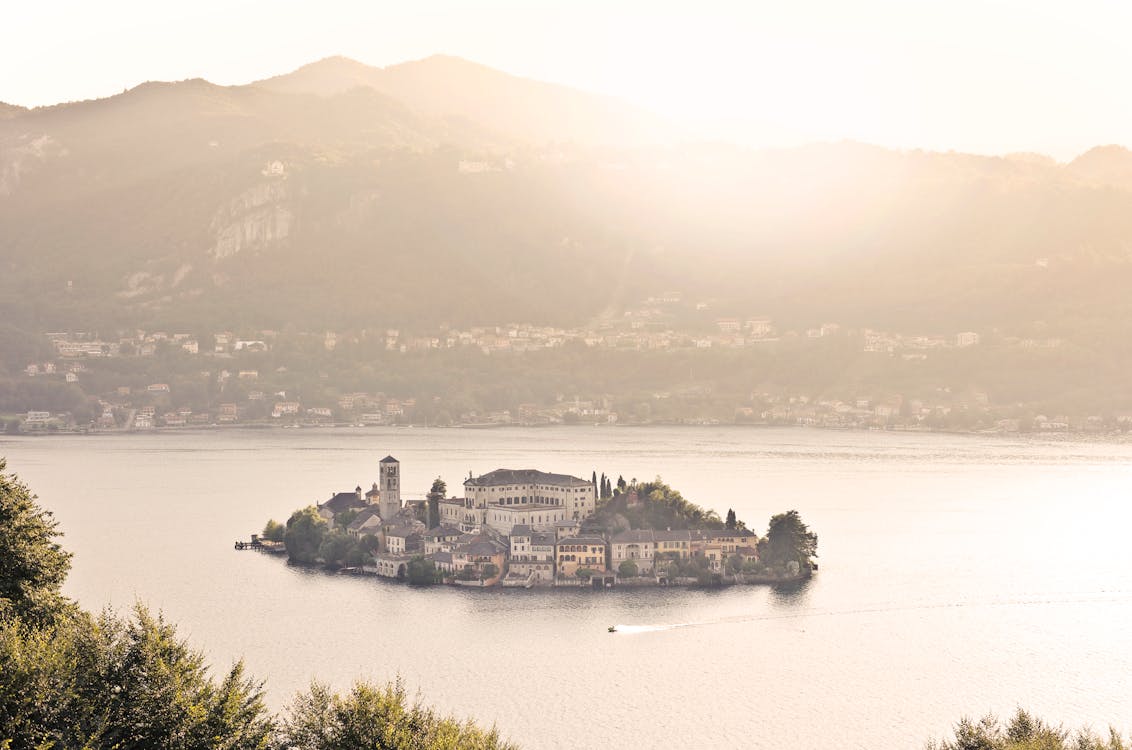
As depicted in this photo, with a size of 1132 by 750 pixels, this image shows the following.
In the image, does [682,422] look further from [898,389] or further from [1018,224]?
[1018,224]

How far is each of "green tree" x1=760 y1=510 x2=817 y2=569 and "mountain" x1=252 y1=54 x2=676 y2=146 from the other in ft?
426

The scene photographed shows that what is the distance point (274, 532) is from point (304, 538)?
3.29 metres

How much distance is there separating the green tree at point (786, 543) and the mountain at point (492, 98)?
129812 millimetres

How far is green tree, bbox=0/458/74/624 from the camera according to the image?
53.3ft

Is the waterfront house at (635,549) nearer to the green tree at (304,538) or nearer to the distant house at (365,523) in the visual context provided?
the distant house at (365,523)

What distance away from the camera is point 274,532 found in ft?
134

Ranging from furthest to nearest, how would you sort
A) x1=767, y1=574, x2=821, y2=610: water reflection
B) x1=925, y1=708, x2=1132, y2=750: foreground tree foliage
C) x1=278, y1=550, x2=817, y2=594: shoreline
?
x1=278, y1=550, x2=817, y2=594: shoreline → x1=767, y1=574, x2=821, y2=610: water reflection → x1=925, y1=708, x2=1132, y2=750: foreground tree foliage

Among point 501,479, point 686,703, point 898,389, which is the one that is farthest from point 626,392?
point 686,703

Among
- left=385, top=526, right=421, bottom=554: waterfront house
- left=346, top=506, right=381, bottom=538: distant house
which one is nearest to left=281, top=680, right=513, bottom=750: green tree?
left=385, top=526, right=421, bottom=554: waterfront house

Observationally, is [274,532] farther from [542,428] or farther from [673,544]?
[542,428]

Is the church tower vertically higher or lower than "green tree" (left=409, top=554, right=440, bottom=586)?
higher

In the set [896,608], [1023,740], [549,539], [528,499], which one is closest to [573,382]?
[528,499]

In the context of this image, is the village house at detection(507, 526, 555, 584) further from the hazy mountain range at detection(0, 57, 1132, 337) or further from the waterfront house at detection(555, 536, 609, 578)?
the hazy mountain range at detection(0, 57, 1132, 337)

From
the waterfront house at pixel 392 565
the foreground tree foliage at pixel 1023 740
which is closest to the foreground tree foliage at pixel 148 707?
the foreground tree foliage at pixel 1023 740
